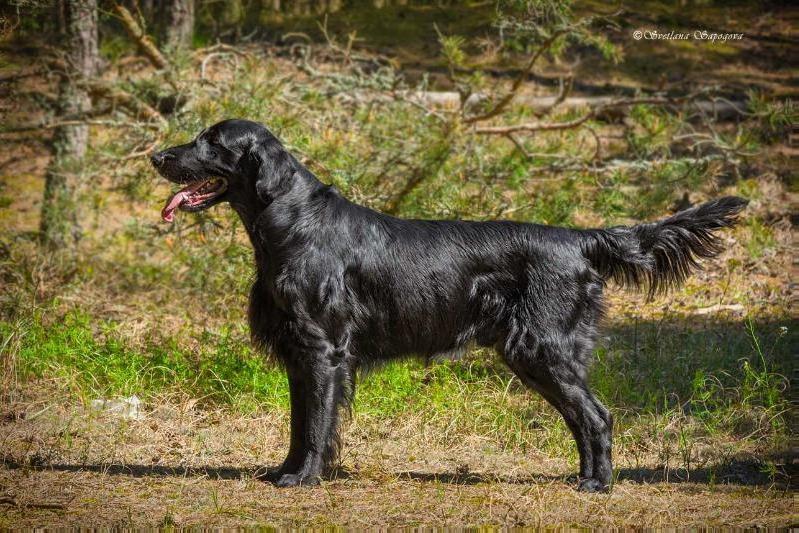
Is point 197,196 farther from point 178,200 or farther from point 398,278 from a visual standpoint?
point 398,278

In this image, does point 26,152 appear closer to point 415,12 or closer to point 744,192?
point 415,12

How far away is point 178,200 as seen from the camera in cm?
548

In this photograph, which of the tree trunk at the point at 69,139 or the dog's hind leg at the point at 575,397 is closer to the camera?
the dog's hind leg at the point at 575,397

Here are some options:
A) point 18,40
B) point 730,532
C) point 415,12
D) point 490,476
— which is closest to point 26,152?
point 18,40

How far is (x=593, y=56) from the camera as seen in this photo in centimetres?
1477

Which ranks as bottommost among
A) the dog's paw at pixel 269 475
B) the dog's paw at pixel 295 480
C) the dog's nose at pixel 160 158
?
the dog's paw at pixel 269 475

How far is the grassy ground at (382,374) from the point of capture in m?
5.01

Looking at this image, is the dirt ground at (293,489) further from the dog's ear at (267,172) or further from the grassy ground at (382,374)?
the dog's ear at (267,172)

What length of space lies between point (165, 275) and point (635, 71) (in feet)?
28.3

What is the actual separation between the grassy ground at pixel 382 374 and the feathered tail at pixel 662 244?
1.25 meters

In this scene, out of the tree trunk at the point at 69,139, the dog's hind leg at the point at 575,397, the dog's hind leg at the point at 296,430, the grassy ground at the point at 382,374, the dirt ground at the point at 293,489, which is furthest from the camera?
the tree trunk at the point at 69,139

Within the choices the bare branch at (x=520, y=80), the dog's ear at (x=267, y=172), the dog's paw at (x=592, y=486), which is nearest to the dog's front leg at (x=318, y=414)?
the dog's ear at (x=267, y=172)

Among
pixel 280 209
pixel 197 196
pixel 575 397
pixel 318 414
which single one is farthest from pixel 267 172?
pixel 575 397

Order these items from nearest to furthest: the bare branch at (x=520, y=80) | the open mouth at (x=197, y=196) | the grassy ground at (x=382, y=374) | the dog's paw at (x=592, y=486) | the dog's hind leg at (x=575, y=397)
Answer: the grassy ground at (x=382, y=374) → the dog's paw at (x=592, y=486) → the dog's hind leg at (x=575, y=397) → the open mouth at (x=197, y=196) → the bare branch at (x=520, y=80)
